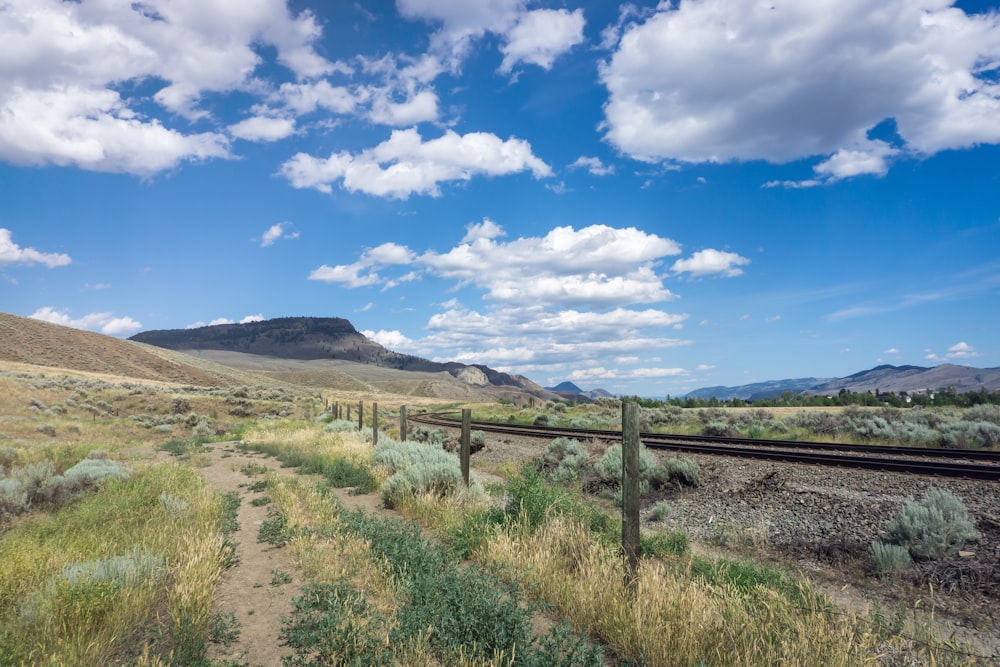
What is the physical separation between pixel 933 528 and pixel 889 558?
101cm

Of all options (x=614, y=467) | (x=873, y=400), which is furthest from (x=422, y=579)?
(x=873, y=400)

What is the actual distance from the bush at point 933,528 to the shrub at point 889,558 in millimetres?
288

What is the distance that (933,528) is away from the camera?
7.53 meters

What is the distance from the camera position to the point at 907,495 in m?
9.95

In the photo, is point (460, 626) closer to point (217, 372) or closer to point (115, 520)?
point (115, 520)

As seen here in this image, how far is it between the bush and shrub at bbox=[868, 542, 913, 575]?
29cm

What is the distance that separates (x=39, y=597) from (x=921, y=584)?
33.7 ft

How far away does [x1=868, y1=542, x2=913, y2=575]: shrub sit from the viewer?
7109 mm

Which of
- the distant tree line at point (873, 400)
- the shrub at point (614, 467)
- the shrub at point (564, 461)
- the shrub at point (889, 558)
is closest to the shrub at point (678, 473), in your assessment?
the shrub at point (614, 467)

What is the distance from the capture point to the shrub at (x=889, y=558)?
23.3 feet

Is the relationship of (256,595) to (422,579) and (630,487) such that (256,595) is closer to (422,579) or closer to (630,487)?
(422,579)

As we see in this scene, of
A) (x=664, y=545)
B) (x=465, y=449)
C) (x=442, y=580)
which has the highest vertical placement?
(x=465, y=449)

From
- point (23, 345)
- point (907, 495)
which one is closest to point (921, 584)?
point (907, 495)

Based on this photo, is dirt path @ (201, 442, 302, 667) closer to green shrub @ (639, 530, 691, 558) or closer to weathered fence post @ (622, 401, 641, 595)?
weathered fence post @ (622, 401, 641, 595)
